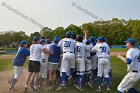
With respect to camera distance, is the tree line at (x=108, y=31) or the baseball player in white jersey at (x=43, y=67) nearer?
the baseball player in white jersey at (x=43, y=67)

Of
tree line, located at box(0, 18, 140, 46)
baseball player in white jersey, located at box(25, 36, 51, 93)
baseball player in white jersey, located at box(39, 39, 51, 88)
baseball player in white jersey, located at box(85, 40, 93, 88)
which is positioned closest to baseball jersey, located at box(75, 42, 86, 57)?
baseball player in white jersey, located at box(85, 40, 93, 88)

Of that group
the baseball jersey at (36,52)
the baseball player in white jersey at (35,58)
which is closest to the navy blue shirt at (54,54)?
the baseball player in white jersey at (35,58)

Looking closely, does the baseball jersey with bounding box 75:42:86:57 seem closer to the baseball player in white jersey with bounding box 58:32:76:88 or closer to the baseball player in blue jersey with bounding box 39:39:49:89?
the baseball player in white jersey with bounding box 58:32:76:88

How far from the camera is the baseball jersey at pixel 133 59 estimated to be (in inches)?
420

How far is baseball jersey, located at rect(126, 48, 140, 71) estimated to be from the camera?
1067 cm

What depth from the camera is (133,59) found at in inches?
422

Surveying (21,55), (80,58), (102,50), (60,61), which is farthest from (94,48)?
(21,55)

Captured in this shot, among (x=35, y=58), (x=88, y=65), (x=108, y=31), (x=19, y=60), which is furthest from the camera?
(x=108, y=31)

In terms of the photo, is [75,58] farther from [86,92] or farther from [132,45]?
[132,45]

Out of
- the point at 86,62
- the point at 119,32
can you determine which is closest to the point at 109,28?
the point at 119,32

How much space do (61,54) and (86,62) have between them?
1.31 metres

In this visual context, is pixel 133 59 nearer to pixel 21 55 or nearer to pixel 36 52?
pixel 36 52

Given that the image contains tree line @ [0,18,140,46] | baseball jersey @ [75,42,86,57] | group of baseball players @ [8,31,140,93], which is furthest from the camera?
tree line @ [0,18,140,46]

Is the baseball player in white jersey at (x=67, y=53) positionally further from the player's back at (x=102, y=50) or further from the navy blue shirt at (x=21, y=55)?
the navy blue shirt at (x=21, y=55)
